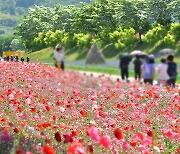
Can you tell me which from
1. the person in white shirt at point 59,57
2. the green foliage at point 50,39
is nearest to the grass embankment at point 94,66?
the person in white shirt at point 59,57

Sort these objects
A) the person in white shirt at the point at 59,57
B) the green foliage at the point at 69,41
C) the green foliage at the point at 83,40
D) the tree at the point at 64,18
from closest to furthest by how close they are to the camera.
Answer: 1. the person in white shirt at the point at 59,57
2. the green foliage at the point at 83,40
3. the green foliage at the point at 69,41
4. the tree at the point at 64,18

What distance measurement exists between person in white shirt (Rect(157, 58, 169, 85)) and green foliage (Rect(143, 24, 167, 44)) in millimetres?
280

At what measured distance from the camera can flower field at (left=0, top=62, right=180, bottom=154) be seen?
A: 465 cm

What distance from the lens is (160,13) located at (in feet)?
11.7

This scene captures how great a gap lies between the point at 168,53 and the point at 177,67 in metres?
0.16

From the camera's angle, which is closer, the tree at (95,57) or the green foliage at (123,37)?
the tree at (95,57)

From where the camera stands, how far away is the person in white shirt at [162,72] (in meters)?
3.34

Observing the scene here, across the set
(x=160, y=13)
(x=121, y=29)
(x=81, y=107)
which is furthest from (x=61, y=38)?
(x=81, y=107)

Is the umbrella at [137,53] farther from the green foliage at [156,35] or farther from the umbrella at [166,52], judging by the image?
the green foliage at [156,35]

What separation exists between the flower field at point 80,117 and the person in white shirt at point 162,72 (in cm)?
31

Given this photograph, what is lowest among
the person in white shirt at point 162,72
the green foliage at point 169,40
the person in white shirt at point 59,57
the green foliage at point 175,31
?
the person in white shirt at point 162,72

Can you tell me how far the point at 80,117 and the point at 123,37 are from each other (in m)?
5.73

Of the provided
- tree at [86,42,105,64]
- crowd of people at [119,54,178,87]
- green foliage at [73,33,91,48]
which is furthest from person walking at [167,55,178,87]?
green foliage at [73,33,91,48]

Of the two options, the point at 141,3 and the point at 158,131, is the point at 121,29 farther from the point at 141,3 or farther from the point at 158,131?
the point at 158,131
